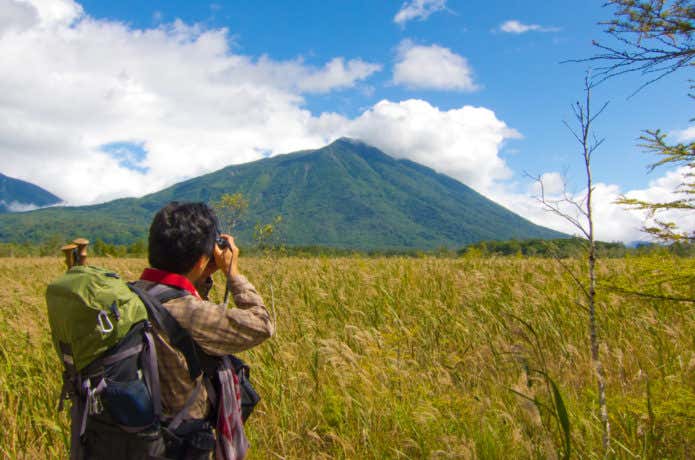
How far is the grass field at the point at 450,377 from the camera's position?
2467 millimetres

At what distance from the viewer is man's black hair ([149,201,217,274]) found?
2162 mm

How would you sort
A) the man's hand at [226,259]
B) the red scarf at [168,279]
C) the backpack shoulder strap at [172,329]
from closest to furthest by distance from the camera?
the backpack shoulder strap at [172,329], the red scarf at [168,279], the man's hand at [226,259]

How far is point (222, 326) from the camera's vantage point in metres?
2.07

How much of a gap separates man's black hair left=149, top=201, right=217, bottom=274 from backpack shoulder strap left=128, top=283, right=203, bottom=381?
0.18 m

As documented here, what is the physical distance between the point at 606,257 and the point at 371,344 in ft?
22.5

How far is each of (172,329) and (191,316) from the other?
0.10 metres

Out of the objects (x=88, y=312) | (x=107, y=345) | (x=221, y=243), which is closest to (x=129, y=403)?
(x=107, y=345)

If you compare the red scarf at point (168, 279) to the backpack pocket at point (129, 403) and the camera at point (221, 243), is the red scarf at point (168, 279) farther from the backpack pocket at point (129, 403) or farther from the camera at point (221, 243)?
the backpack pocket at point (129, 403)

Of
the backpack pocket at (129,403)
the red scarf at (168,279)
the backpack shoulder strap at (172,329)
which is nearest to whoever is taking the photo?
the backpack pocket at (129,403)

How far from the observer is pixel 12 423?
10.5ft

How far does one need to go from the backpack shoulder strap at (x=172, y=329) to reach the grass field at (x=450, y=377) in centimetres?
107

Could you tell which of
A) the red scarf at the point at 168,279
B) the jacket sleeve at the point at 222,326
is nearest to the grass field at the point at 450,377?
the jacket sleeve at the point at 222,326

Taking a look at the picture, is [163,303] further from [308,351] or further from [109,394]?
[308,351]

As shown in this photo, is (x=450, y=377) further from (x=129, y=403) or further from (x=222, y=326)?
(x=129, y=403)
